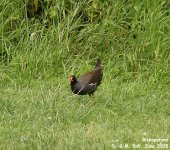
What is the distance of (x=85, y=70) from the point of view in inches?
307

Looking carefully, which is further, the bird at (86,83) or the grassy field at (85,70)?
the bird at (86,83)

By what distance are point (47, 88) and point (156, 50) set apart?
1663 mm

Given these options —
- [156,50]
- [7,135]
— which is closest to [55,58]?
[156,50]

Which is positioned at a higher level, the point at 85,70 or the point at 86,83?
the point at 86,83

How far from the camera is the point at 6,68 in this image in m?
7.88

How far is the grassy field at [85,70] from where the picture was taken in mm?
5590

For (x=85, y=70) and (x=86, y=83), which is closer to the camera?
(x=86, y=83)

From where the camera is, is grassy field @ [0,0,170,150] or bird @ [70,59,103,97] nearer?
grassy field @ [0,0,170,150]

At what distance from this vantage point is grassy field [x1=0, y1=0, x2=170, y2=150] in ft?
18.3

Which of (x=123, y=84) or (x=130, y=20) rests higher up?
(x=130, y=20)

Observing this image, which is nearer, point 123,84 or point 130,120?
point 130,120

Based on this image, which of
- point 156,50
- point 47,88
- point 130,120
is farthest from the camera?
point 156,50

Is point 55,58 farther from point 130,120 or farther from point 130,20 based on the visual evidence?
point 130,120

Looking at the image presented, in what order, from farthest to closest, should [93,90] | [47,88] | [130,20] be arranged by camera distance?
[130,20] → [47,88] → [93,90]
